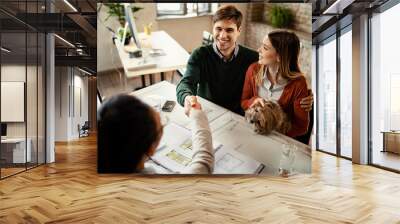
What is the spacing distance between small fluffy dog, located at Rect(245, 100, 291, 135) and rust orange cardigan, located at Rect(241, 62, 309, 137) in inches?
3.2

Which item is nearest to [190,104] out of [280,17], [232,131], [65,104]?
[232,131]

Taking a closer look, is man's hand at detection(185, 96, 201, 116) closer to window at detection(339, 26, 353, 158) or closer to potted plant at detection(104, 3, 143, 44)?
potted plant at detection(104, 3, 143, 44)

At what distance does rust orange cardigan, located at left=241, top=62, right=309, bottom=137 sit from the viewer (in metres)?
6.42

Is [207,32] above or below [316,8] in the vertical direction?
below

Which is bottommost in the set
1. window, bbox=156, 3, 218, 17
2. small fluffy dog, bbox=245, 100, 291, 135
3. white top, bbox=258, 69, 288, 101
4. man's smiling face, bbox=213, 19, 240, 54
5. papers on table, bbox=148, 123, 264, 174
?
papers on table, bbox=148, 123, 264, 174

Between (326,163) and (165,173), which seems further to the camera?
(326,163)

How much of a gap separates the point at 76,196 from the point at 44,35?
436 cm

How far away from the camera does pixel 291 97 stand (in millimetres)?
6438

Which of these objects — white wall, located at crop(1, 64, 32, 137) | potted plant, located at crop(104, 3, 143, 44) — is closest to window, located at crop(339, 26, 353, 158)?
potted plant, located at crop(104, 3, 143, 44)

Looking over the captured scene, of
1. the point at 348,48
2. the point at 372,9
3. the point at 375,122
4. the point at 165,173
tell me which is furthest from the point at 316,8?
the point at 165,173

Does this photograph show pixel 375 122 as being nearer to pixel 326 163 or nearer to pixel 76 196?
pixel 326 163

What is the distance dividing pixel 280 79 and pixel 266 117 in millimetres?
642

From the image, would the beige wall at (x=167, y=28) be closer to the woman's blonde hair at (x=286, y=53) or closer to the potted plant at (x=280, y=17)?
the potted plant at (x=280, y=17)

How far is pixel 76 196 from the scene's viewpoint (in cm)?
514
